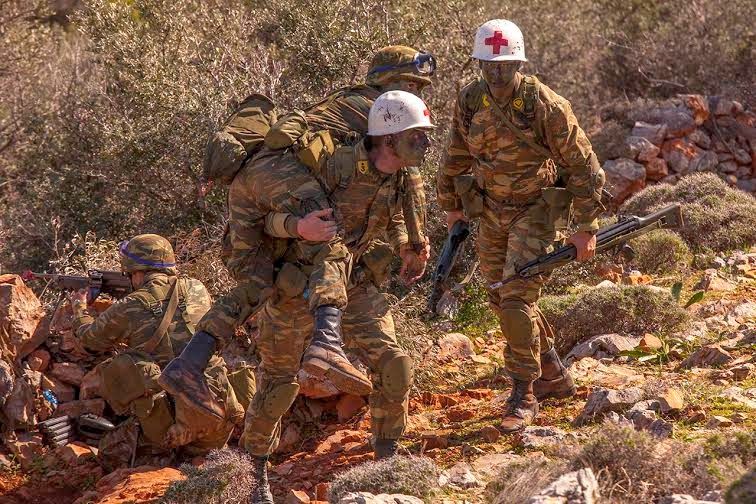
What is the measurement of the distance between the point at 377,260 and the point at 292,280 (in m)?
0.51

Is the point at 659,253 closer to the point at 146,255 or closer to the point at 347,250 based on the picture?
the point at 146,255

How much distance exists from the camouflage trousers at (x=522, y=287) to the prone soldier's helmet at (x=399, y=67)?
104 centimetres

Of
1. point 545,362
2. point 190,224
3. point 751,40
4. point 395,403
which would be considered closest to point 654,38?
point 751,40

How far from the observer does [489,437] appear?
6.30 metres

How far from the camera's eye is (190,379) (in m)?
5.15

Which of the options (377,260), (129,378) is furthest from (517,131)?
(129,378)

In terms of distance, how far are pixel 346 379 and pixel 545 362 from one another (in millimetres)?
2275

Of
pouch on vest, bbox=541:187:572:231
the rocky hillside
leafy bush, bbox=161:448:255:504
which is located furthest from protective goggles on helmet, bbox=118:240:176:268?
pouch on vest, bbox=541:187:572:231

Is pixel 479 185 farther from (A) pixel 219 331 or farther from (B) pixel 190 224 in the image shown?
(B) pixel 190 224

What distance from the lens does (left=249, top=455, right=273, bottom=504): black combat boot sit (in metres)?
5.63

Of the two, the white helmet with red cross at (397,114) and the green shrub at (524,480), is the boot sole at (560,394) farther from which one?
the white helmet with red cross at (397,114)

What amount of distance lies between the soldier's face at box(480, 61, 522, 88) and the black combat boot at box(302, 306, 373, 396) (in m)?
1.86

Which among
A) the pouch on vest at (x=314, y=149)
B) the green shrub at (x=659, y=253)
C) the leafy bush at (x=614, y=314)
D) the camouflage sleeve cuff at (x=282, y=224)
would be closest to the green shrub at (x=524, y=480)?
the camouflage sleeve cuff at (x=282, y=224)

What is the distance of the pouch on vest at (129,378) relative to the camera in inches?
273
